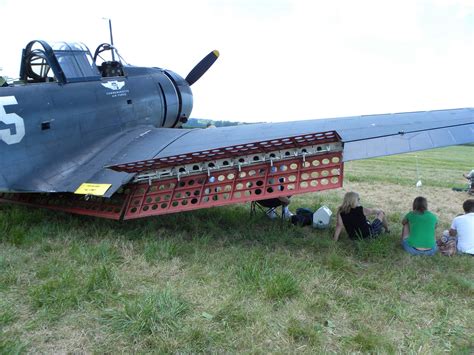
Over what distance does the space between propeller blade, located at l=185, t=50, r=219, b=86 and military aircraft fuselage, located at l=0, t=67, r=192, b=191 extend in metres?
2.03

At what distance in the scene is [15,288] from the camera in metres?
3.37

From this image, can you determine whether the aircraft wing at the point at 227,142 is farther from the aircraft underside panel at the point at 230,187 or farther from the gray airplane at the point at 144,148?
the aircraft underside panel at the point at 230,187

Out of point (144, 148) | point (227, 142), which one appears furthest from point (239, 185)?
point (144, 148)

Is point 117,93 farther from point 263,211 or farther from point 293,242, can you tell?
point 293,242

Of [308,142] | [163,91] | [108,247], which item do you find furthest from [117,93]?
[308,142]

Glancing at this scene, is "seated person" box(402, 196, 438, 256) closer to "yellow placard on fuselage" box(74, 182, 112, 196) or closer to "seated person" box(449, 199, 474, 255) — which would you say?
"seated person" box(449, 199, 474, 255)

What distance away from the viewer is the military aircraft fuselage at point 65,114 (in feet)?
14.8

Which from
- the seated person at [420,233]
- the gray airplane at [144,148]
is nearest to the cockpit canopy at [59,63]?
the gray airplane at [144,148]

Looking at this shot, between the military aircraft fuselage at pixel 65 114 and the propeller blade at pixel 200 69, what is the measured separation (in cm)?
203

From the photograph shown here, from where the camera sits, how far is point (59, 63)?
541 cm

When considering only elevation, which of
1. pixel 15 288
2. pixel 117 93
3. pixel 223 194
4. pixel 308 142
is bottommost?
pixel 15 288

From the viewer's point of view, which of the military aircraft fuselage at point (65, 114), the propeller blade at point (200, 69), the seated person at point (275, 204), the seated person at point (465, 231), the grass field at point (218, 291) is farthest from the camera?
the propeller blade at point (200, 69)

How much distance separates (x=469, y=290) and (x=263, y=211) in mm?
3262

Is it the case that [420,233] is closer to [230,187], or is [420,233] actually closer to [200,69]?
[230,187]
